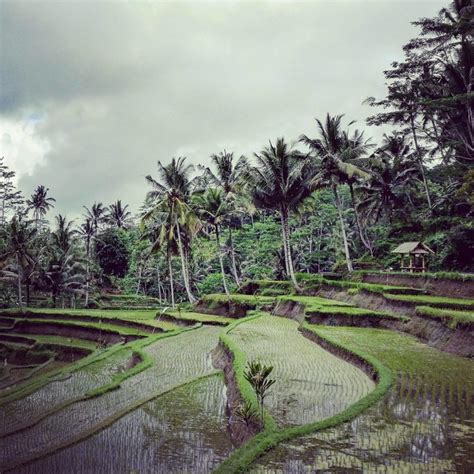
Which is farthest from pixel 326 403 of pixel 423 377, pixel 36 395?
pixel 36 395

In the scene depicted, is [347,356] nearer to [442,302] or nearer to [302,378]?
[302,378]

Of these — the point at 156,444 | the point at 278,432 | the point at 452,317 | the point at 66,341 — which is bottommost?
the point at 66,341

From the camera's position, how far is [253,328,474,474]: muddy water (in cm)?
556

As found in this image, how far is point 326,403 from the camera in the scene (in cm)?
829

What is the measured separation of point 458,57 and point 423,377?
21.7 m

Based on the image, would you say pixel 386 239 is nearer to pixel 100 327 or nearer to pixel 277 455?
pixel 100 327

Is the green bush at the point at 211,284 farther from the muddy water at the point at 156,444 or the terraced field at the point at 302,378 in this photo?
the muddy water at the point at 156,444

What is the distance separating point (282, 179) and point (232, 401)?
17.5 meters

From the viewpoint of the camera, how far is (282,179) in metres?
25.3

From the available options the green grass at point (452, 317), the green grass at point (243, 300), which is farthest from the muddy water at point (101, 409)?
the green grass at point (243, 300)

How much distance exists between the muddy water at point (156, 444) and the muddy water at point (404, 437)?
5.27 ft

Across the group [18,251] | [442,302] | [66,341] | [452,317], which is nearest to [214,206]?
[66,341]

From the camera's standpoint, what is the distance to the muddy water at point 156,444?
6.88 meters

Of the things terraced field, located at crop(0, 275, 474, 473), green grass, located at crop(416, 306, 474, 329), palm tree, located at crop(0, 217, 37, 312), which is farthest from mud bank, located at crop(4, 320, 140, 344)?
green grass, located at crop(416, 306, 474, 329)
